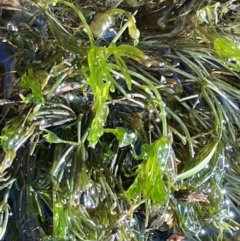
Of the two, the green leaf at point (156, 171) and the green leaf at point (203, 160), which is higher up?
the green leaf at point (156, 171)

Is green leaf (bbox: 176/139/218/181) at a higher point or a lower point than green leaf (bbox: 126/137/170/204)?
lower

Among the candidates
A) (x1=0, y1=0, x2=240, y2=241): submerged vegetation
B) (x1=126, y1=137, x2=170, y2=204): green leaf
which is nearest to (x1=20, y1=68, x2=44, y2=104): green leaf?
(x1=0, y1=0, x2=240, y2=241): submerged vegetation

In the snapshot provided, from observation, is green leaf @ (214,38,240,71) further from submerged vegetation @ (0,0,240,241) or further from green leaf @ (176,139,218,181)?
green leaf @ (176,139,218,181)

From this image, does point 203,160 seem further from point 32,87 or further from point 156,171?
point 32,87

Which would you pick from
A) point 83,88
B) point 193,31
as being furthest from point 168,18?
point 83,88

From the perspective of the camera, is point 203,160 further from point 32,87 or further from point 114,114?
point 32,87

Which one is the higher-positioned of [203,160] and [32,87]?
[32,87]

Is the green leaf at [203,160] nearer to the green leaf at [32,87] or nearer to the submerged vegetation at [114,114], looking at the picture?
the submerged vegetation at [114,114]

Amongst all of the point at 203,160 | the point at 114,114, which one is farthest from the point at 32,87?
the point at 203,160

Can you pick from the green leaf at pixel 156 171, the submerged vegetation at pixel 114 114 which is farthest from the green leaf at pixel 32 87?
the green leaf at pixel 156 171

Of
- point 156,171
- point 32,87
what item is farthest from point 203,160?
point 32,87
